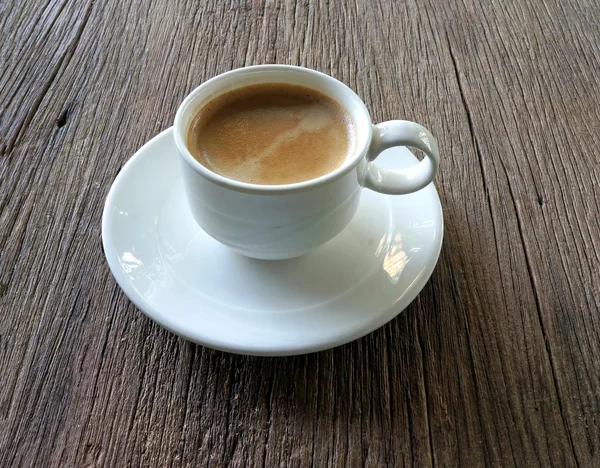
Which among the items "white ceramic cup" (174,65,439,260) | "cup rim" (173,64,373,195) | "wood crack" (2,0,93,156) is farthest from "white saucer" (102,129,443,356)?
"wood crack" (2,0,93,156)

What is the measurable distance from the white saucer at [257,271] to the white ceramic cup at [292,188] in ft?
0.17

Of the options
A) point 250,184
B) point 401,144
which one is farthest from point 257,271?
point 401,144

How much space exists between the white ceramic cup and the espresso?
0.02m

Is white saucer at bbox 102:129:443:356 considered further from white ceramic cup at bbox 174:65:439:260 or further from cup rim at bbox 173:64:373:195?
cup rim at bbox 173:64:373:195

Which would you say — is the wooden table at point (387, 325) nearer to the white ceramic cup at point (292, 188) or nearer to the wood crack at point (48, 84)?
the wood crack at point (48, 84)

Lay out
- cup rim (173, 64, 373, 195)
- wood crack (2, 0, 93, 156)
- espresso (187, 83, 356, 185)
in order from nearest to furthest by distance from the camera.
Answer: cup rim (173, 64, 373, 195) < espresso (187, 83, 356, 185) < wood crack (2, 0, 93, 156)

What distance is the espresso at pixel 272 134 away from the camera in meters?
0.78

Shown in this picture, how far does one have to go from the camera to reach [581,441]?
0.68 meters

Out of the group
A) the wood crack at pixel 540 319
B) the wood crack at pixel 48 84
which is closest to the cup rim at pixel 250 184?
the wood crack at pixel 540 319

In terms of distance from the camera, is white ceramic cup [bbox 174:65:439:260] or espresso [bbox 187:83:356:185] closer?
white ceramic cup [bbox 174:65:439:260]

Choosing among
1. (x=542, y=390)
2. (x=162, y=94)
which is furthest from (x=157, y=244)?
(x=542, y=390)

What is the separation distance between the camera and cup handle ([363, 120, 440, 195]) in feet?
2.46

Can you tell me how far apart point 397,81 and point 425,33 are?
21cm

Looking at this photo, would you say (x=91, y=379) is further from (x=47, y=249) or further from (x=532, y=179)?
(x=532, y=179)
